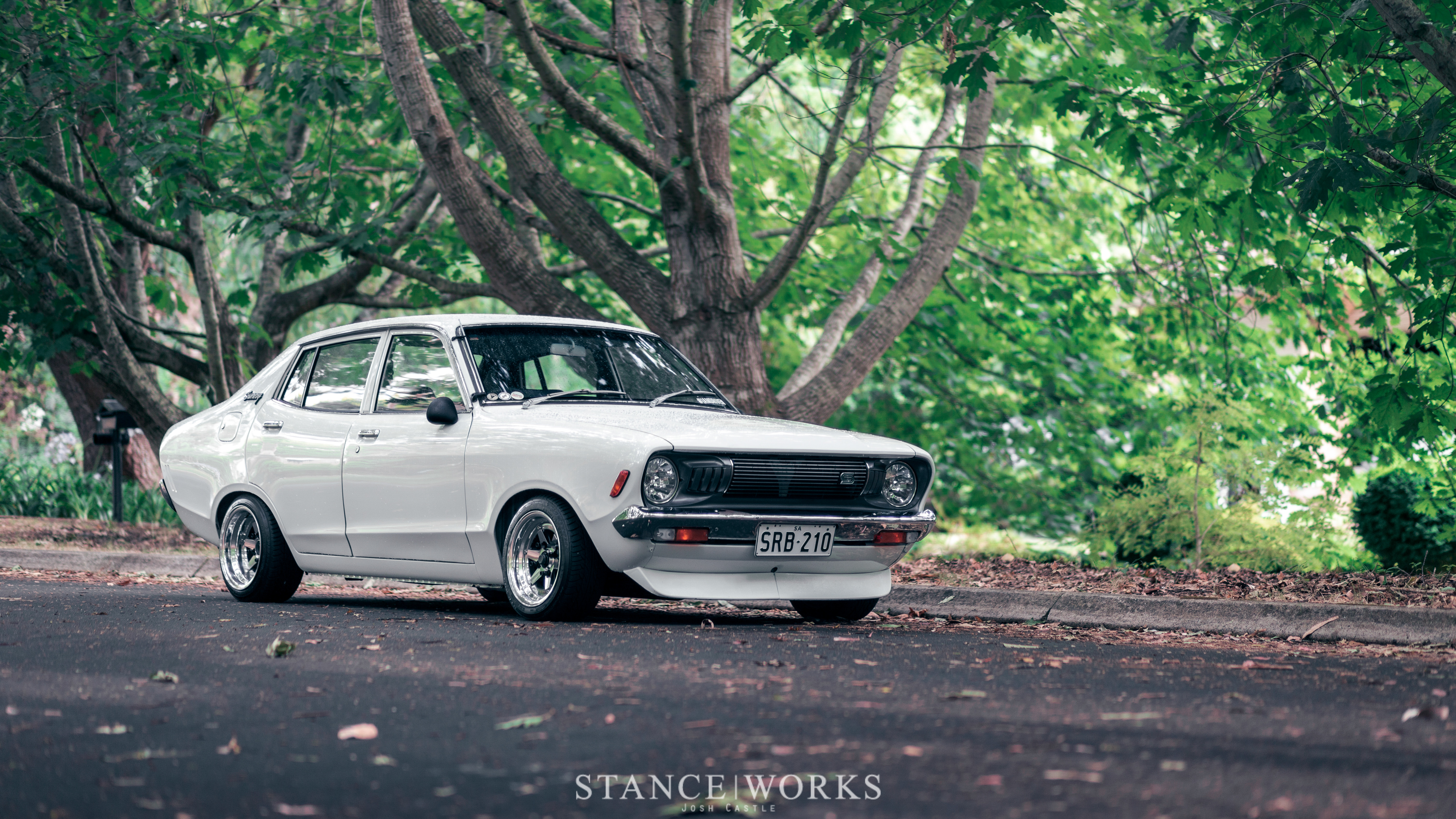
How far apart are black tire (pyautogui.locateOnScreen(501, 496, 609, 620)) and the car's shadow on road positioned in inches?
3.8

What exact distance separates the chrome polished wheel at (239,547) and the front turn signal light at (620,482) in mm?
3230

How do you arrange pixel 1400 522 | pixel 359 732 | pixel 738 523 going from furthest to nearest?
pixel 1400 522 < pixel 738 523 < pixel 359 732

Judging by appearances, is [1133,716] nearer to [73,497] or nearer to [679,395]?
[679,395]

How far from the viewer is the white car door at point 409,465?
7875mm

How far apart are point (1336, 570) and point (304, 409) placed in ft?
22.0

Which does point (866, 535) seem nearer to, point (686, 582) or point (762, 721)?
point (686, 582)

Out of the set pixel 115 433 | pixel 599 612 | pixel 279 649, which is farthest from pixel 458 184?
pixel 115 433

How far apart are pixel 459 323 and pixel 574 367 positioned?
2.28ft

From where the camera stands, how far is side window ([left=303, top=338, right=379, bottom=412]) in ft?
28.5

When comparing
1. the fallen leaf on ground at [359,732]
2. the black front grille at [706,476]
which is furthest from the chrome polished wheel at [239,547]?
the fallen leaf on ground at [359,732]

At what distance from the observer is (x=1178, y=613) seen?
7773mm

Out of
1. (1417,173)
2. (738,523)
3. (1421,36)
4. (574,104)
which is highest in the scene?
(574,104)

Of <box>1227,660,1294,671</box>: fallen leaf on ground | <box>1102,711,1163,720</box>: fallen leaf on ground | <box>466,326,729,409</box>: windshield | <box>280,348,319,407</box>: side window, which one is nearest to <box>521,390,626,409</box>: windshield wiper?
<box>466,326,729,409</box>: windshield

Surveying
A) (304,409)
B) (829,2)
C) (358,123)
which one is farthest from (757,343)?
(358,123)
